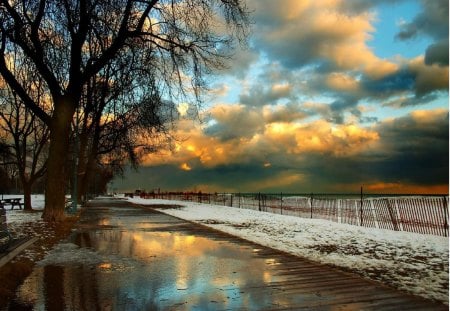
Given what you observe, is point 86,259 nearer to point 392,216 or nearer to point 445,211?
point 445,211

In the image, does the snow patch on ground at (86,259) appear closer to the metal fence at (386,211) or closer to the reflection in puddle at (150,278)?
the reflection in puddle at (150,278)

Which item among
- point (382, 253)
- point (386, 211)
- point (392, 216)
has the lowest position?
point (382, 253)

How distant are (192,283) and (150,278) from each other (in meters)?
0.80

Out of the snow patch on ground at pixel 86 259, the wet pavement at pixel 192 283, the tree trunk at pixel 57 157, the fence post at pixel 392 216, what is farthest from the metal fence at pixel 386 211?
the tree trunk at pixel 57 157

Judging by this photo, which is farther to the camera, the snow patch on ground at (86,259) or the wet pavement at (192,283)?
the snow patch on ground at (86,259)

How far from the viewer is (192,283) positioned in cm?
700

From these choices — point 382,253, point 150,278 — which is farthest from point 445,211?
point 150,278

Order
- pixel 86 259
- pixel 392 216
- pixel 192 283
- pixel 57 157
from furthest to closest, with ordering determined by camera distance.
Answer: pixel 392 216 → pixel 57 157 → pixel 86 259 → pixel 192 283

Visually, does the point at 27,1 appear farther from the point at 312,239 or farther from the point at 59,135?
the point at 312,239

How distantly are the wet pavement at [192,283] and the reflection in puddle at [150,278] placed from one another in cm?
1

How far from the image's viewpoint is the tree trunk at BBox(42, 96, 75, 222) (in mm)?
16953

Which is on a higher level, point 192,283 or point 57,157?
point 57,157

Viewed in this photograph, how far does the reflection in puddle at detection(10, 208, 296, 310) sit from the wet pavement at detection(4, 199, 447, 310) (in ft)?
0.04

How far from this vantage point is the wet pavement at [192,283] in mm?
5785
